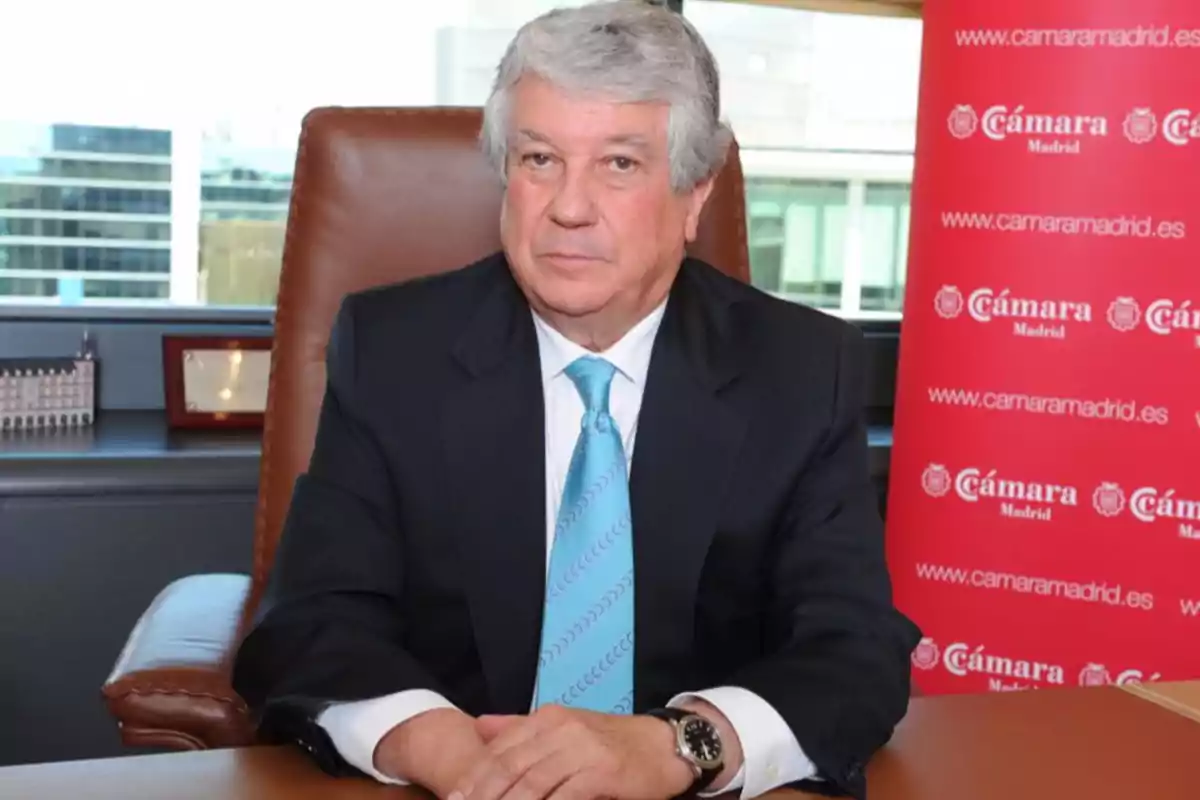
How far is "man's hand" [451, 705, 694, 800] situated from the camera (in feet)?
3.23

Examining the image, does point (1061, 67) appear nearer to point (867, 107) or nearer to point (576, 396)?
point (867, 107)

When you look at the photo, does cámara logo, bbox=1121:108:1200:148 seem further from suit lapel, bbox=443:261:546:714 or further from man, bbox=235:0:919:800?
suit lapel, bbox=443:261:546:714

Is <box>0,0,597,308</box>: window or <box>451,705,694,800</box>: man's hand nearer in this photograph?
<box>451,705,694,800</box>: man's hand

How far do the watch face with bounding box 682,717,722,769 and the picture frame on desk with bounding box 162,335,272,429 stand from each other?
1.57m

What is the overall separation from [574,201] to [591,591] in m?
0.37

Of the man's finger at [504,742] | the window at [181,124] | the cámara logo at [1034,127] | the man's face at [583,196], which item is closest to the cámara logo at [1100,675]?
the cámara logo at [1034,127]

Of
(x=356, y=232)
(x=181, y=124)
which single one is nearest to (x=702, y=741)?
(x=356, y=232)

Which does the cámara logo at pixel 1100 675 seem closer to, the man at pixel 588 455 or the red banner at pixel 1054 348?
the red banner at pixel 1054 348

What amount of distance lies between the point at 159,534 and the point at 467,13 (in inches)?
46.3

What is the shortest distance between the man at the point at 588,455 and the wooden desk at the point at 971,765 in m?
0.13

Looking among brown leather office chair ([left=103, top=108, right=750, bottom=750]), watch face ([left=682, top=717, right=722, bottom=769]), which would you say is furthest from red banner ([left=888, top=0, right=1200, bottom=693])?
watch face ([left=682, top=717, right=722, bottom=769])

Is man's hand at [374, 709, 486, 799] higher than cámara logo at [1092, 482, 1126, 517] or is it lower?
lower

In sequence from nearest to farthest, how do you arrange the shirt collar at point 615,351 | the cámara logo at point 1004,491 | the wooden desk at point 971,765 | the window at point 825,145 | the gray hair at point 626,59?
the wooden desk at point 971,765, the gray hair at point 626,59, the shirt collar at point 615,351, the cámara logo at point 1004,491, the window at point 825,145

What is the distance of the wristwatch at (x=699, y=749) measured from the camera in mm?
1023
